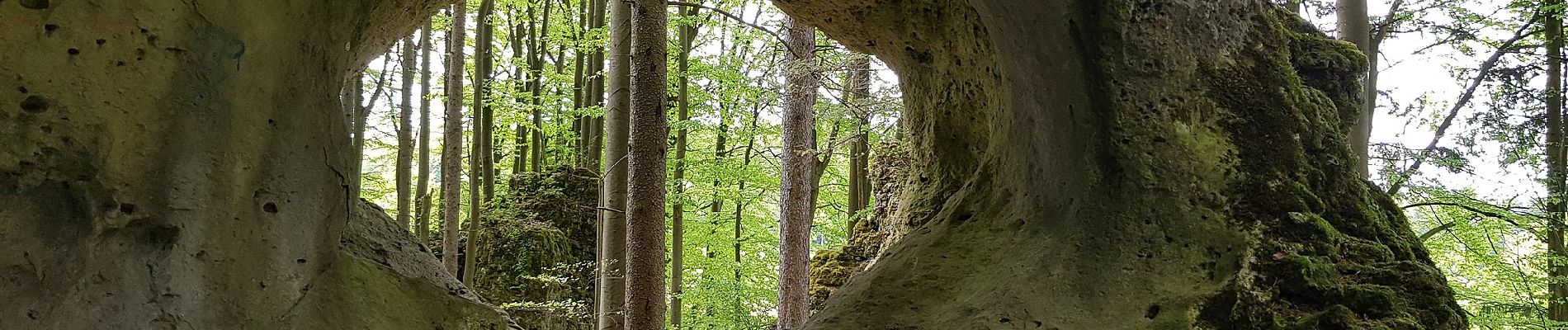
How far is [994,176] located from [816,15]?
1897 millimetres

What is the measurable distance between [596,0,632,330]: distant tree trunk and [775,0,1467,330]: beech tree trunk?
2.22 metres

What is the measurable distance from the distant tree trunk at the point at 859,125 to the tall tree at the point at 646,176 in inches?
147

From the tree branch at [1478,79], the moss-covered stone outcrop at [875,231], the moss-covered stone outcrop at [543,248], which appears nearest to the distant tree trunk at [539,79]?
the moss-covered stone outcrop at [543,248]

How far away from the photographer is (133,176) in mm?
3027

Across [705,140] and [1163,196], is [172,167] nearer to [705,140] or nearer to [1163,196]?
[1163,196]

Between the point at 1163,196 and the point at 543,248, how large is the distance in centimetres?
894

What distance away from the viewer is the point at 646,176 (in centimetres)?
598

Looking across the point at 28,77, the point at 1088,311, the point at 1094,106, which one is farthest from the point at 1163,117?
the point at 28,77

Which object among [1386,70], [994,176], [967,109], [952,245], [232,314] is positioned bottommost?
[232,314]

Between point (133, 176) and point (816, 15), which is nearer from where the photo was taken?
point (133, 176)

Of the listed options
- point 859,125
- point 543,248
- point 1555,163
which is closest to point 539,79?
point 543,248

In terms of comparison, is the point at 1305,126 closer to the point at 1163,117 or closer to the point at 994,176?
the point at 1163,117

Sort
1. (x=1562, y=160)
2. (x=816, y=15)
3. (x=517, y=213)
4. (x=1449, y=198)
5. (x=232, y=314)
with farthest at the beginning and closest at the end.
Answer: (x=517, y=213) < (x=1562, y=160) < (x=1449, y=198) < (x=816, y=15) < (x=232, y=314)

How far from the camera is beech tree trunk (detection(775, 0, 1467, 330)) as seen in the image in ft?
11.1
